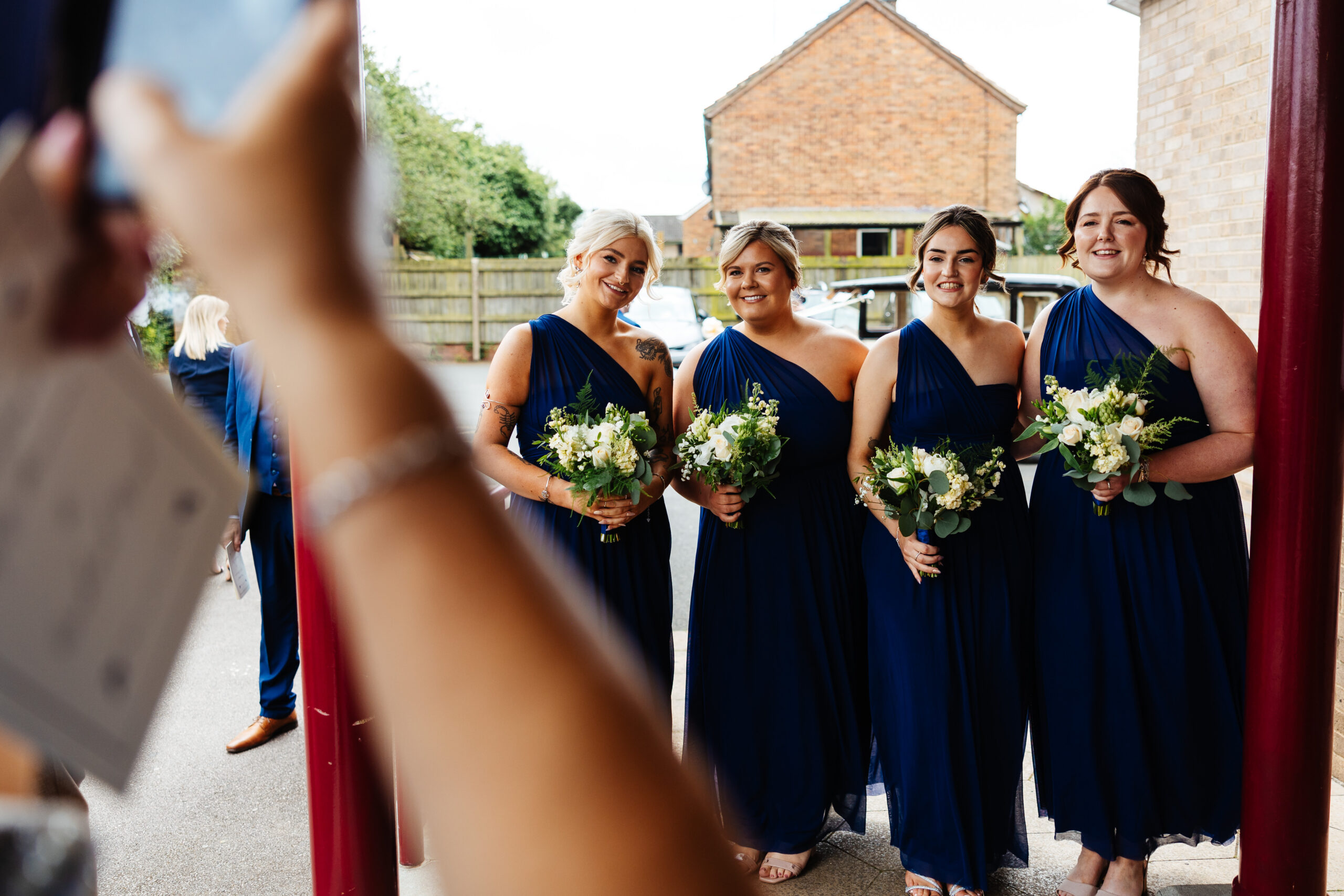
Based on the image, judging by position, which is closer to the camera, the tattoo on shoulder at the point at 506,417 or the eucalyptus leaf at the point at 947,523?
the eucalyptus leaf at the point at 947,523

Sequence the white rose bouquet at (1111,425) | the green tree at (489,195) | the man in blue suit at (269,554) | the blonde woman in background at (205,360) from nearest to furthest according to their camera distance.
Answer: the white rose bouquet at (1111,425)
the blonde woman in background at (205,360)
the man in blue suit at (269,554)
the green tree at (489,195)

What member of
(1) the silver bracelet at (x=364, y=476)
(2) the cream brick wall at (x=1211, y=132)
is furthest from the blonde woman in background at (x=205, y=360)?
(2) the cream brick wall at (x=1211, y=132)

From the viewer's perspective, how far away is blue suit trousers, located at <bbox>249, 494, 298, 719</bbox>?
4.55 m

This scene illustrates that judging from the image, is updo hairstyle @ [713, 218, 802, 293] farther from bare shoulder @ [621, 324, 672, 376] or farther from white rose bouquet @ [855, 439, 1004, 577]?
white rose bouquet @ [855, 439, 1004, 577]

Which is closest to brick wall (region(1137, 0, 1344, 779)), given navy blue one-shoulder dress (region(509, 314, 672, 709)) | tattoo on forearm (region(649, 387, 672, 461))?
tattoo on forearm (region(649, 387, 672, 461))

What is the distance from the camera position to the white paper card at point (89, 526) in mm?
535

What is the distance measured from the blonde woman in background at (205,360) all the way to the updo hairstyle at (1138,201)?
3.42 metres

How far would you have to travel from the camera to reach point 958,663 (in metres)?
3.26

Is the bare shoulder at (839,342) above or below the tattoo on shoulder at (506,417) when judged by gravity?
above

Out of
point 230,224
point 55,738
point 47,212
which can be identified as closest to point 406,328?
point 230,224

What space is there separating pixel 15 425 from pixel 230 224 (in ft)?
0.64

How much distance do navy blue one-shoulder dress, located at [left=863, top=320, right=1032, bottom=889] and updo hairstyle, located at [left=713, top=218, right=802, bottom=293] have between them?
1.92 feet

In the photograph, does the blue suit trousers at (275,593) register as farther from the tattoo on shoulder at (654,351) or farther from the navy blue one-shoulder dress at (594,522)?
the tattoo on shoulder at (654,351)

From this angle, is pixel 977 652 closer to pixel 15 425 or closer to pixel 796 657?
pixel 796 657
